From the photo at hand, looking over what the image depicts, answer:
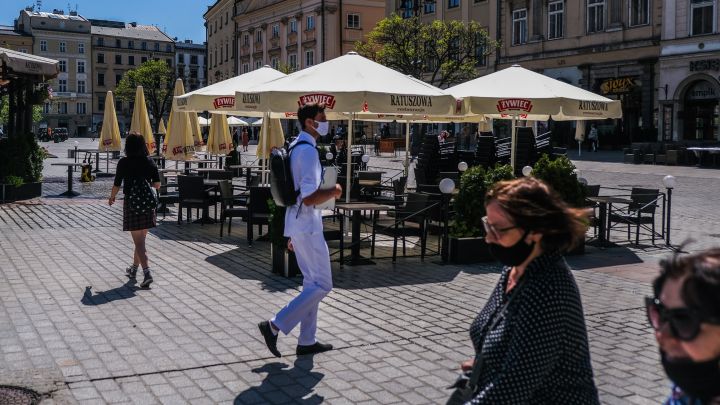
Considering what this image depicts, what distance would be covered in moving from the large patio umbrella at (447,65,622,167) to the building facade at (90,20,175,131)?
4156 inches

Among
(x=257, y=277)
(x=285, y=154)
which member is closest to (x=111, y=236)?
(x=257, y=277)

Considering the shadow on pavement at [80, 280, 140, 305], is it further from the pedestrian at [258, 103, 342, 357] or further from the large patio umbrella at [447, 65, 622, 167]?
the large patio umbrella at [447, 65, 622, 167]

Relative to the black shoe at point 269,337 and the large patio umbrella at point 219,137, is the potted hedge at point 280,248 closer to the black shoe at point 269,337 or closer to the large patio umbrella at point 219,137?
the black shoe at point 269,337

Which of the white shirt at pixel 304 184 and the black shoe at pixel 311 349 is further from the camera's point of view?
the black shoe at pixel 311 349

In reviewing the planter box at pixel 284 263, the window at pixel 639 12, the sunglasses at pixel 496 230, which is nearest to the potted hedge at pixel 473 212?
the planter box at pixel 284 263

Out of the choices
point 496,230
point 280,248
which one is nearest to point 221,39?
point 280,248

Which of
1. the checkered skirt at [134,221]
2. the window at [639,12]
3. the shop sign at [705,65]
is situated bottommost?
the checkered skirt at [134,221]

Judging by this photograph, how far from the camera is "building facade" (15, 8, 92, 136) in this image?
10981cm

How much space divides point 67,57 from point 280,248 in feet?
372

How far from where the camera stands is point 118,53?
119062mm

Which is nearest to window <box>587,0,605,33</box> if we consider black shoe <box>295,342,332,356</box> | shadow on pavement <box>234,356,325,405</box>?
black shoe <box>295,342,332,356</box>

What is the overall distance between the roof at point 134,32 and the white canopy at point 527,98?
4489 inches

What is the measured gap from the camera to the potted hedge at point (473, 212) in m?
9.98

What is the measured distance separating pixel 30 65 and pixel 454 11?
38807mm
